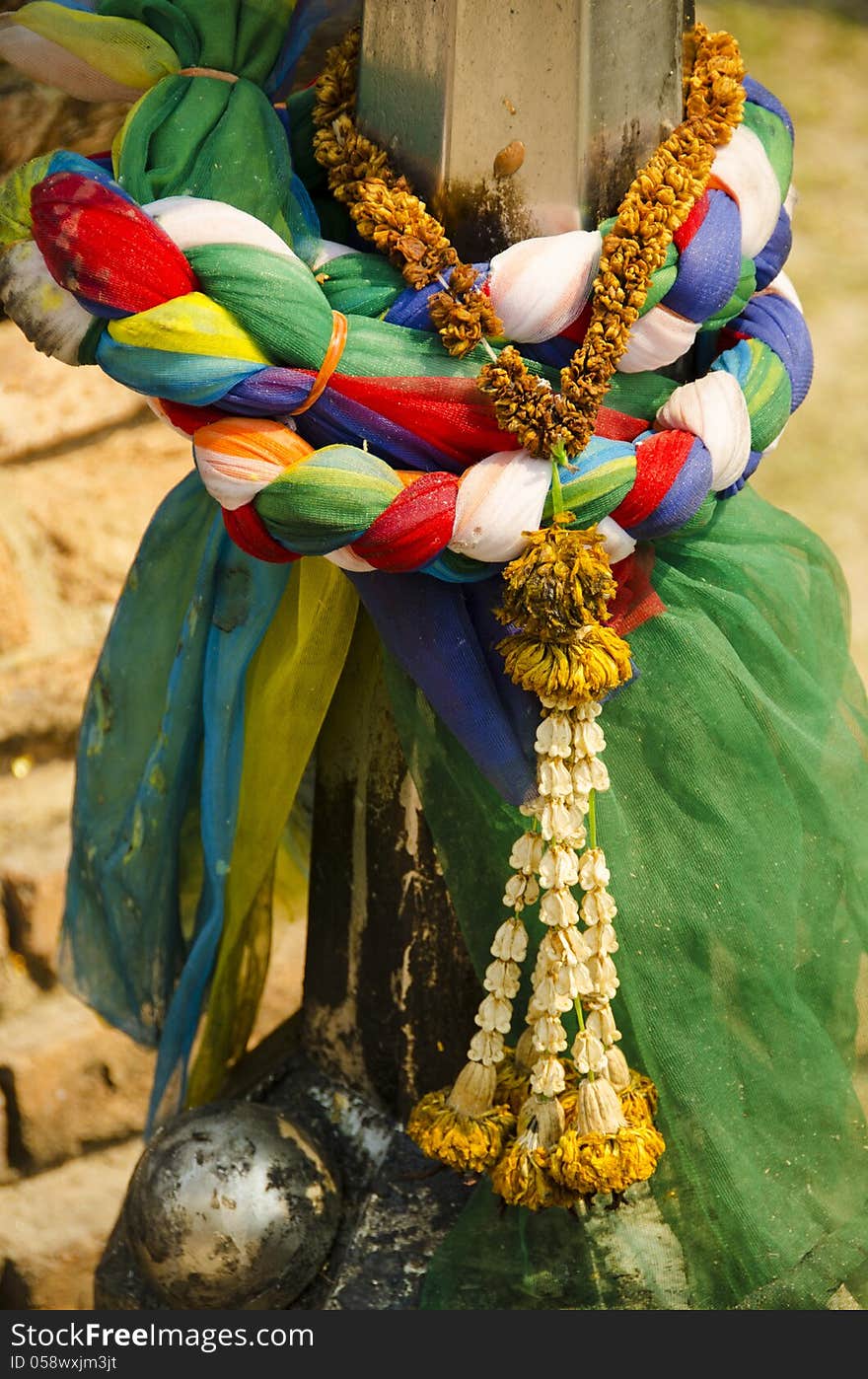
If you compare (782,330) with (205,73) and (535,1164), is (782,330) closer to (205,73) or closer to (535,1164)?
(205,73)

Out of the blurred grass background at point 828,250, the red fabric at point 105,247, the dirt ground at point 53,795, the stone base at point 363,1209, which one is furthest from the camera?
the blurred grass background at point 828,250

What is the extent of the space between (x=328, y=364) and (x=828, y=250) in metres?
1.14

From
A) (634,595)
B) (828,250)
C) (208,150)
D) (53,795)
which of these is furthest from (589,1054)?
(828,250)

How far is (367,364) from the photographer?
2.23ft

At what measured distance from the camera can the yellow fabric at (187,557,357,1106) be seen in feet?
2.61

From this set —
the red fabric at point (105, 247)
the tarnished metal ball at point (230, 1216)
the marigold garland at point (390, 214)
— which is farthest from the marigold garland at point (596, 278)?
the tarnished metal ball at point (230, 1216)

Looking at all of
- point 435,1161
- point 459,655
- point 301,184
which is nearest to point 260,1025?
point 435,1161

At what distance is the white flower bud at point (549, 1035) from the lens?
0.72 metres

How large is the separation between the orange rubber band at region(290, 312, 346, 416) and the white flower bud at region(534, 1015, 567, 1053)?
299 millimetres

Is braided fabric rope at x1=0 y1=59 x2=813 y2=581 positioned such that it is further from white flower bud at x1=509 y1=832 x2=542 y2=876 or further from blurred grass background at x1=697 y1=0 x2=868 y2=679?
blurred grass background at x1=697 y1=0 x2=868 y2=679

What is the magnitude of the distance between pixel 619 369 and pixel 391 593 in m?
0.15

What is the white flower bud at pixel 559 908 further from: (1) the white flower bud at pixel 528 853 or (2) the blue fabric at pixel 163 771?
(2) the blue fabric at pixel 163 771

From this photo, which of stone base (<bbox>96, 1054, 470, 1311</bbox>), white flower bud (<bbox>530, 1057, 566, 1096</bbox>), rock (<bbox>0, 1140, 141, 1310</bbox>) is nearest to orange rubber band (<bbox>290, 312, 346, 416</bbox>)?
white flower bud (<bbox>530, 1057, 566, 1096</bbox>)

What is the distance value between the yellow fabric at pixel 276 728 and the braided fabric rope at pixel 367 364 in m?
0.09
